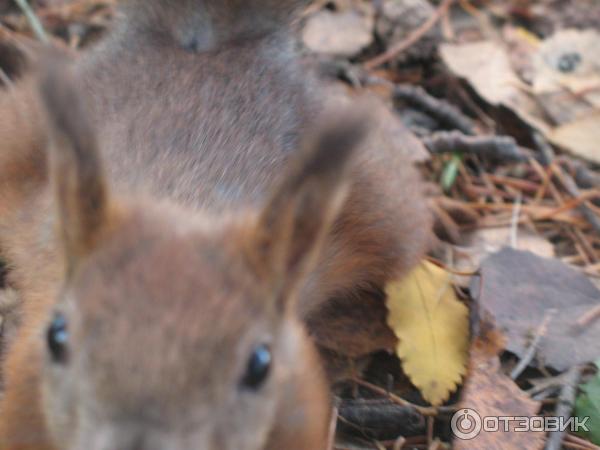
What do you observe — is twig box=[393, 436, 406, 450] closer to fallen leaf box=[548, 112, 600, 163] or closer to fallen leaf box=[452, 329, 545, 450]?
fallen leaf box=[452, 329, 545, 450]

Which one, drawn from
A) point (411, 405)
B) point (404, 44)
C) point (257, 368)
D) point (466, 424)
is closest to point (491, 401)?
point (466, 424)

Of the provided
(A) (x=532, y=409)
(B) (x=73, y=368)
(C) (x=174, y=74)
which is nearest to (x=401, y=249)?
(A) (x=532, y=409)

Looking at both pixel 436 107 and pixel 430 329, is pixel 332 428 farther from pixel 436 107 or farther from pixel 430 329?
pixel 436 107

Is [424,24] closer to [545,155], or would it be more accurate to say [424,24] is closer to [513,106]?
[513,106]

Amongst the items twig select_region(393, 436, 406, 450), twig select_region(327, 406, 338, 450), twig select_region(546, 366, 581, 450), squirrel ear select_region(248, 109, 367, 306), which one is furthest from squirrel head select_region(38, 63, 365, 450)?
twig select_region(546, 366, 581, 450)

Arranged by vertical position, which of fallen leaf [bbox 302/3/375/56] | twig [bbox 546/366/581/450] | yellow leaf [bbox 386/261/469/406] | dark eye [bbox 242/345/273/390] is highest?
dark eye [bbox 242/345/273/390]
